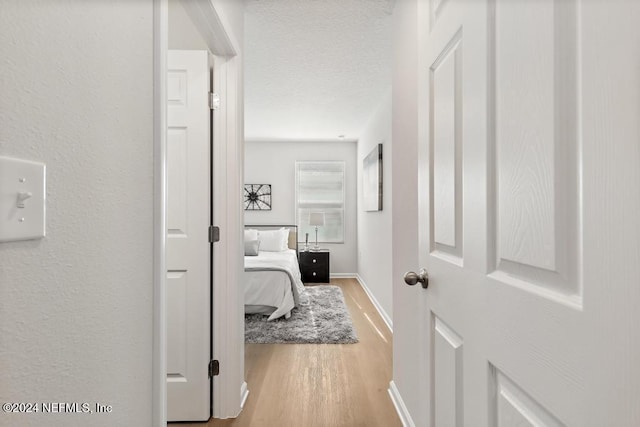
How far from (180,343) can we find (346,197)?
484cm

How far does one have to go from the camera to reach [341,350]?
9.90 feet

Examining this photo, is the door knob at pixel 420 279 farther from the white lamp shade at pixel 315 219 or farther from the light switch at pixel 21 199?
the white lamp shade at pixel 315 219

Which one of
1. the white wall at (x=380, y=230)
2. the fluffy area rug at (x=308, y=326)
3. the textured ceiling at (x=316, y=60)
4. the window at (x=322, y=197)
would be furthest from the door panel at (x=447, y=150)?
the window at (x=322, y=197)

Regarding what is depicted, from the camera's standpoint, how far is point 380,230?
434 cm

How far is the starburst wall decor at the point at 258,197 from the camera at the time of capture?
6.34 meters

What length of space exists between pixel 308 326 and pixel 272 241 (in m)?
2.32

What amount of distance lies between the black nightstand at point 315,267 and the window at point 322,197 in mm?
516

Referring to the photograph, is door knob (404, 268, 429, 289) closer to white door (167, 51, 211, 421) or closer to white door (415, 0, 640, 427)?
white door (415, 0, 640, 427)

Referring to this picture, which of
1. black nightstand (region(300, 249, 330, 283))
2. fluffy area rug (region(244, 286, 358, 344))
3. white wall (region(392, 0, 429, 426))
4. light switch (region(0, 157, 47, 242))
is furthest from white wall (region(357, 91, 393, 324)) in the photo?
light switch (region(0, 157, 47, 242))

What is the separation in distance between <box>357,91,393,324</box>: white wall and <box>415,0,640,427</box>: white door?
8.37 ft

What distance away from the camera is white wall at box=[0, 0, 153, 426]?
0.54 m

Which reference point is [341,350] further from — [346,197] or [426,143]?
[346,197]

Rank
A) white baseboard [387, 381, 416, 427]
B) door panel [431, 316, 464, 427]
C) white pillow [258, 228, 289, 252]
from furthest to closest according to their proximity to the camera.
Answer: white pillow [258, 228, 289, 252]
white baseboard [387, 381, 416, 427]
door panel [431, 316, 464, 427]

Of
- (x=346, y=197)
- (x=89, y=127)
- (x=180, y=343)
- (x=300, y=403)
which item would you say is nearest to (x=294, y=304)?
(x=300, y=403)
